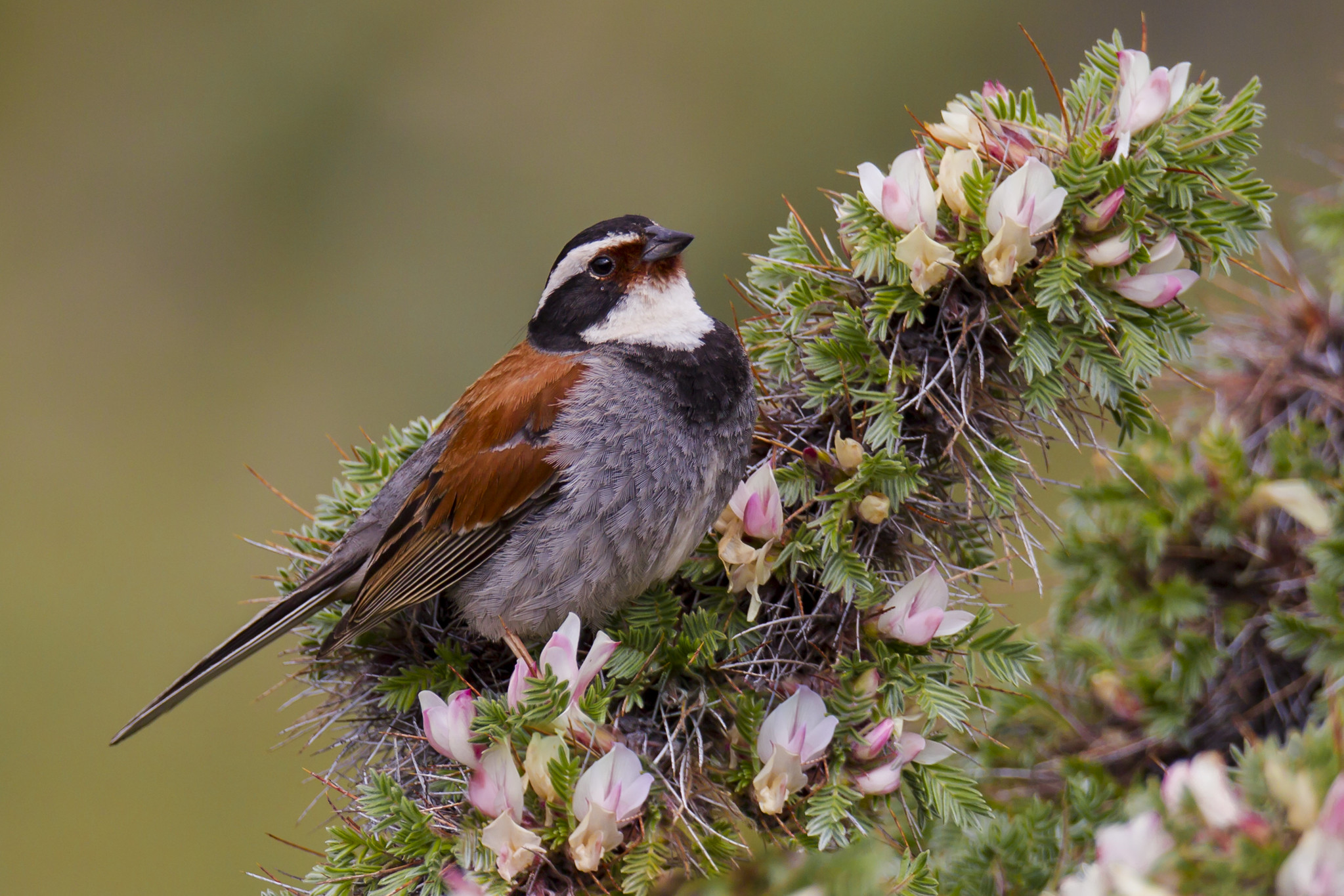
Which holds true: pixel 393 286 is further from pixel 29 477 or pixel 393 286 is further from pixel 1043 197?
pixel 1043 197

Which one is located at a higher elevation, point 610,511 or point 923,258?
point 923,258

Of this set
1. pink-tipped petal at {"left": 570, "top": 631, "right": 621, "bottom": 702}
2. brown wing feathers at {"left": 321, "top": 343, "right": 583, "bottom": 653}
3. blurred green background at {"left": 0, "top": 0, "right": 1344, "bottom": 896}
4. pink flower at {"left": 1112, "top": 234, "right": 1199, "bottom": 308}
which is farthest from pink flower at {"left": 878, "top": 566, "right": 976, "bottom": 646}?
blurred green background at {"left": 0, "top": 0, "right": 1344, "bottom": 896}

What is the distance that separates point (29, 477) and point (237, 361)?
5.42 ft

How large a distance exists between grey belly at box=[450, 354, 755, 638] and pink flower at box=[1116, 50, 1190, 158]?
3.54ft

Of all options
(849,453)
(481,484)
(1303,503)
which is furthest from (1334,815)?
(481,484)

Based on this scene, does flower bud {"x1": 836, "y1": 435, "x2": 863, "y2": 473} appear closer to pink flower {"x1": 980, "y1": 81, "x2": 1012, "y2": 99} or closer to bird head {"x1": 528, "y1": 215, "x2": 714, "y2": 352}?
pink flower {"x1": 980, "y1": 81, "x2": 1012, "y2": 99}

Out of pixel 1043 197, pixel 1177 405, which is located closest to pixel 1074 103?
pixel 1043 197

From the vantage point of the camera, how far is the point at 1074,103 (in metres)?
2.30

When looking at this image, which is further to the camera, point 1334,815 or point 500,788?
point 500,788

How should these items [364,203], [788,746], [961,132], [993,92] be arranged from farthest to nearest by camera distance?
[364,203], [993,92], [961,132], [788,746]

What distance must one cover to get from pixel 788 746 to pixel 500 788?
0.50 metres

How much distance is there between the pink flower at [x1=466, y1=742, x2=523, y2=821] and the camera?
1801mm

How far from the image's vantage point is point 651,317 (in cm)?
328

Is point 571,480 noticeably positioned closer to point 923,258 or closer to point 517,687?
point 517,687
